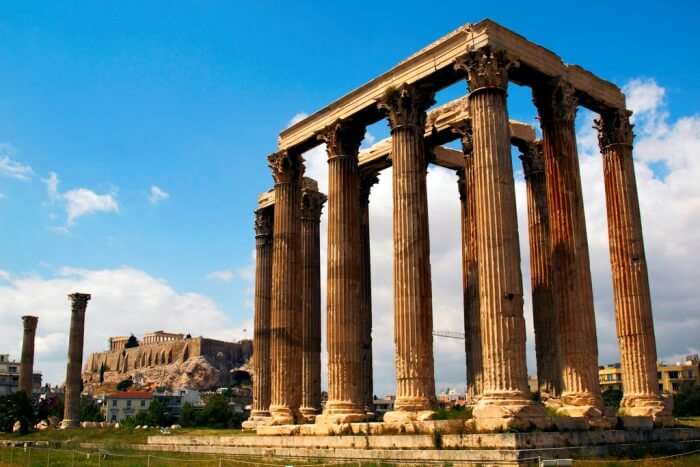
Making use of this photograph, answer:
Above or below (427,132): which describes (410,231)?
below

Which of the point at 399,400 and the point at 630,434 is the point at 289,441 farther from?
the point at 630,434

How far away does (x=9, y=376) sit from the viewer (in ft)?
510

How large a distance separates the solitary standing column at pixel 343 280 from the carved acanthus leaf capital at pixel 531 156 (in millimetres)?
8315

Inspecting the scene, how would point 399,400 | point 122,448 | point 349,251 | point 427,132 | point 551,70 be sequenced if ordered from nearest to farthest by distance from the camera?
point 399,400
point 551,70
point 349,251
point 427,132
point 122,448

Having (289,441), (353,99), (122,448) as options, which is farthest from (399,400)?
(122,448)

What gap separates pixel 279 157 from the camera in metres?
40.6

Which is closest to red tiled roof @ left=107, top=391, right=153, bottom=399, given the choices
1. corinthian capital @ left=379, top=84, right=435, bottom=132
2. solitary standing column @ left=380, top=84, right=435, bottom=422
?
corinthian capital @ left=379, top=84, right=435, bottom=132

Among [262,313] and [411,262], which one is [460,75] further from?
[262,313]

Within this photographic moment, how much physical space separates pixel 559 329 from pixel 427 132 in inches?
527

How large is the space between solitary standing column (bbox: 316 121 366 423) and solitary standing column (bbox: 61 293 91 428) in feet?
149

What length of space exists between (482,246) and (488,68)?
6.94 meters

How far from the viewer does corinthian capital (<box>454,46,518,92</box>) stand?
93.0ft

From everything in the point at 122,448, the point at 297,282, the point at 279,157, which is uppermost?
the point at 279,157

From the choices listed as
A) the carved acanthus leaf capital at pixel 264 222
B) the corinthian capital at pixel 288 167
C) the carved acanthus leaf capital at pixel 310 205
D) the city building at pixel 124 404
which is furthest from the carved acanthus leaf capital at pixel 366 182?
the city building at pixel 124 404
